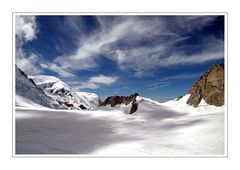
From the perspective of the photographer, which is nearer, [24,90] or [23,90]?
[23,90]

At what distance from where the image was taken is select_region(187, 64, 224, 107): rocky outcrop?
6383 millimetres

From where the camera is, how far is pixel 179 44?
224 inches

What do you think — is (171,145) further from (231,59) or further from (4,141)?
(4,141)

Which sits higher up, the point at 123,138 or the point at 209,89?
the point at 209,89

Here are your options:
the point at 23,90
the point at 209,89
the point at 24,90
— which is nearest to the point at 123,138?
the point at 209,89

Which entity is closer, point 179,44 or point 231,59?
point 231,59

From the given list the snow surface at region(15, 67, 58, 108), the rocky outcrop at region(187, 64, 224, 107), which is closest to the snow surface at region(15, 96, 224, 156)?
the snow surface at region(15, 67, 58, 108)

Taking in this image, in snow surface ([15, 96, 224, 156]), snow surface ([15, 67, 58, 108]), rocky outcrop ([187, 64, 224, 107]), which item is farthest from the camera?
rocky outcrop ([187, 64, 224, 107])

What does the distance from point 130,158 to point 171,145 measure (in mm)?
931

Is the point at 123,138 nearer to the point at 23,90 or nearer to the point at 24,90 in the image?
the point at 23,90

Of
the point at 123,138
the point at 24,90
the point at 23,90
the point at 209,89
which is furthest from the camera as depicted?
the point at 24,90

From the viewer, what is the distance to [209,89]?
8695 mm

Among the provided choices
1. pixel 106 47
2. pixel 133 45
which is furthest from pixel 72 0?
pixel 133 45

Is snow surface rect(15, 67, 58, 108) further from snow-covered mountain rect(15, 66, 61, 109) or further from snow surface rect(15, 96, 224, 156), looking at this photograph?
snow surface rect(15, 96, 224, 156)
